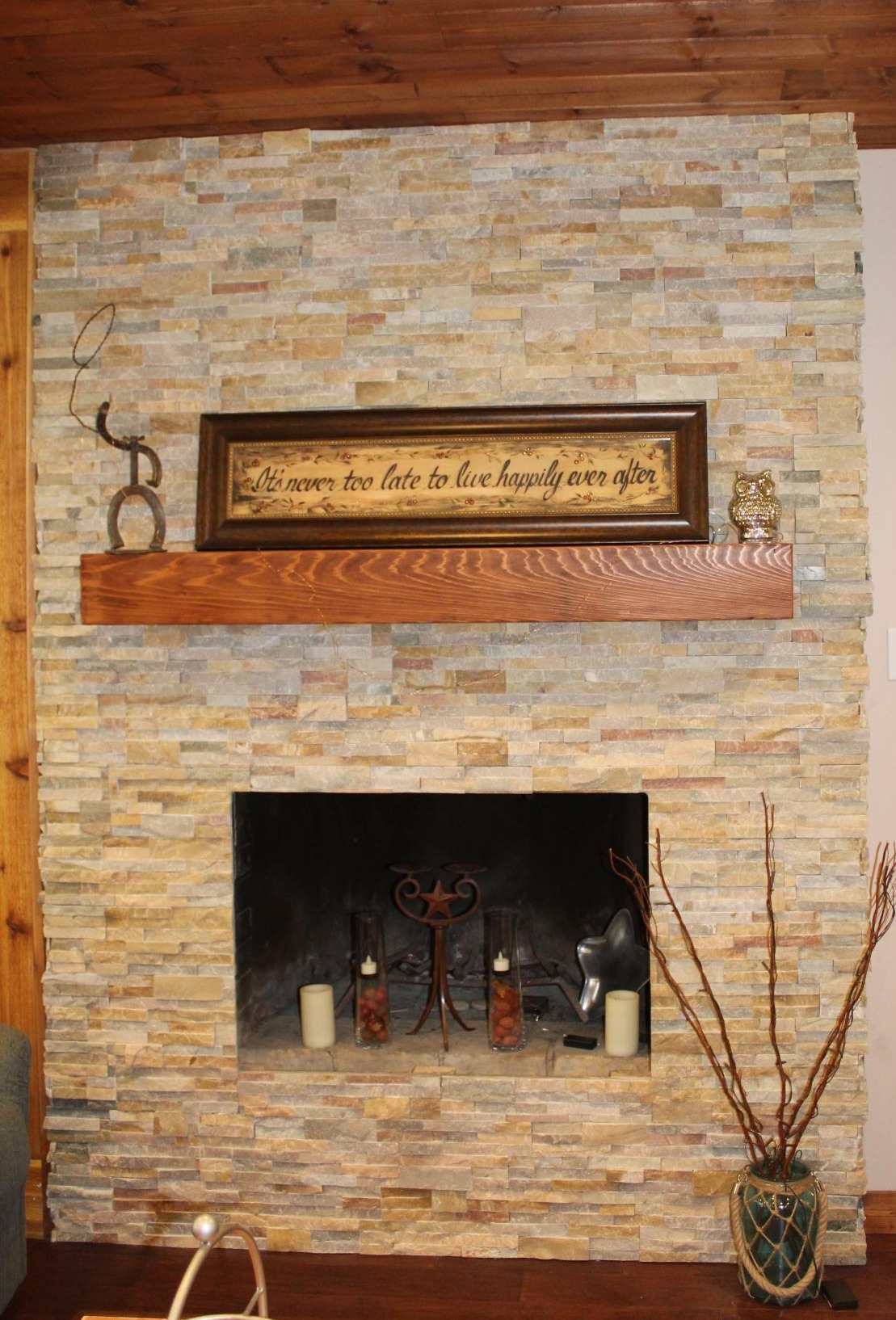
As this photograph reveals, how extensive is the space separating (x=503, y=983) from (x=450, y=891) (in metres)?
0.31

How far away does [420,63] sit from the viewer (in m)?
2.35

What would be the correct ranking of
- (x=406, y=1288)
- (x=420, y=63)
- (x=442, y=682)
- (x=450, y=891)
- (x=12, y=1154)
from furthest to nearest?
(x=450, y=891), (x=442, y=682), (x=406, y=1288), (x=420, y=63), (x=12, y=1154)

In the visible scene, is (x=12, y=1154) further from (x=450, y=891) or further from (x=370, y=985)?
(x=450, y=891)

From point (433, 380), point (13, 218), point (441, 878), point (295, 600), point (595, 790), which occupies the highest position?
point (13, 218)

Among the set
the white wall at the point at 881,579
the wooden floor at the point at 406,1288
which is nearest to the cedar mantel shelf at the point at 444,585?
the white wall at the point at 881,579

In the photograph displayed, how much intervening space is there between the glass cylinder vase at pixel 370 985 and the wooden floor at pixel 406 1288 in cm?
49

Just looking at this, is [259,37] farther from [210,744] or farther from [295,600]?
[210,744]

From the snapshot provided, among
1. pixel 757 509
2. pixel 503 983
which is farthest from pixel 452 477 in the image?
pixel 503 983

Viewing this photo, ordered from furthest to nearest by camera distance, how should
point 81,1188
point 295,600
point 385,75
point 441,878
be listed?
1. point 441,878
2. point 81,1188
3. point 295,600
4. point 385,75

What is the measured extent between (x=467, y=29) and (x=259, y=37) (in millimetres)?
399

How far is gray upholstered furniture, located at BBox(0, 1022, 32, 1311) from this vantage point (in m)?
2.21

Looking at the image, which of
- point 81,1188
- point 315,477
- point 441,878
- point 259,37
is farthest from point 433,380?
point 81,1188

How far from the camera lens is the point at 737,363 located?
263 cm

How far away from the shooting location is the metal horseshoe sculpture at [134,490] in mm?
2689
